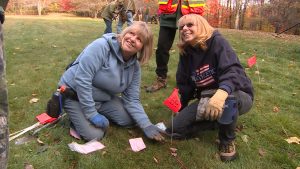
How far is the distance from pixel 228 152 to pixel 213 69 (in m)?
0.78

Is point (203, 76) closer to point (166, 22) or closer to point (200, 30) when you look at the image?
point (200, 30)

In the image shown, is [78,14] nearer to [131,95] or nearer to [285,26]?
[285,26]

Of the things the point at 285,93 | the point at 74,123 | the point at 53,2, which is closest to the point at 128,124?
the point at 74,123

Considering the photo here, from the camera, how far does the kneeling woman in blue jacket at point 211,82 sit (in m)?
2.96

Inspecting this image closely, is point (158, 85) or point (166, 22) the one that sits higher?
point (166, 22)

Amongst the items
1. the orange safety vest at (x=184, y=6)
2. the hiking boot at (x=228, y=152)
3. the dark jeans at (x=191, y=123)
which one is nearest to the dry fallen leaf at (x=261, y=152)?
the hiking boot at (x=228, y=152)

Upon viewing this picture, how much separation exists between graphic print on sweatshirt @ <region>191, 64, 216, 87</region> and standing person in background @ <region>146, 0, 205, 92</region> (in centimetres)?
129

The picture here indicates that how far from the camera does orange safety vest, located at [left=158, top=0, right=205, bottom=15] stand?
432 centimetres

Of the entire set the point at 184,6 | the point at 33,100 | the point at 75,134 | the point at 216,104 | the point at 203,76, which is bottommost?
the point at 75,134

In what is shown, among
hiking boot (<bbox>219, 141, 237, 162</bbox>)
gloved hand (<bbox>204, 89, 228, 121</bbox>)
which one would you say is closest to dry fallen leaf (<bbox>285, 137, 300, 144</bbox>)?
hiking boot (<bbox>219, 141, 237, 162</bbox>)

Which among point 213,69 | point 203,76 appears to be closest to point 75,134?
point 203,76

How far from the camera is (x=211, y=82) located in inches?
129

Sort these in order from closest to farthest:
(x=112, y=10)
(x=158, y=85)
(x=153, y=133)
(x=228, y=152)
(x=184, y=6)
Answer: (x=228, y=152) → (x=153, y=133) → (x=184, y=6) → (x=158, y=85) → (x=112, y=10)

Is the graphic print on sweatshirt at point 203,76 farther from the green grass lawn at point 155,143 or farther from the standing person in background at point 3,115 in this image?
the standing person in background at point 3,115
